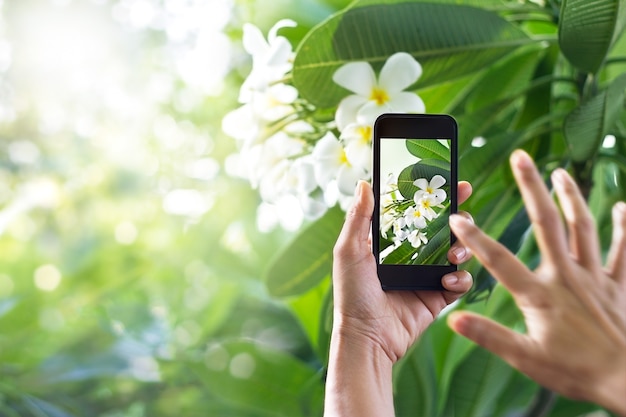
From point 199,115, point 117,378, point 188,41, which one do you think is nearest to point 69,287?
point 117,378

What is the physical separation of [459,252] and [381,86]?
6.3 inches

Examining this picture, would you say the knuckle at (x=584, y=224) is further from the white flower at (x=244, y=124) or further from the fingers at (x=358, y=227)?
the white flower at (x=244, y=124)

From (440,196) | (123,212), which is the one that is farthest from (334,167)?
(123,212)

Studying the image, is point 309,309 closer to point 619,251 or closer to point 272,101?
point 272,101

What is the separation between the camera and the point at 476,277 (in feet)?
1.98

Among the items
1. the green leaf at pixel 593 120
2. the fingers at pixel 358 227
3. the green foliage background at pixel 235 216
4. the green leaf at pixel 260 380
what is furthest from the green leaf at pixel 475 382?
the fingers at pixel 358 227

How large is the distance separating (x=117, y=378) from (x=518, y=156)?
96 cm

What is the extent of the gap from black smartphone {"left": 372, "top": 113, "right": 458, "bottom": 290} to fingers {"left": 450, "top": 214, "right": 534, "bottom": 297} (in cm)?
10

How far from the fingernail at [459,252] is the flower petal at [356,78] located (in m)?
0.16

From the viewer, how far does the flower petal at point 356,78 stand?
56 cm

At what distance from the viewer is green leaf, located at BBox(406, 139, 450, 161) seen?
484mm

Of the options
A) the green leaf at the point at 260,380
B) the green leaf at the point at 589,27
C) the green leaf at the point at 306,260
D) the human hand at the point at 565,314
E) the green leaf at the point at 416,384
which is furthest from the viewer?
the green leaf at the point at 260,380

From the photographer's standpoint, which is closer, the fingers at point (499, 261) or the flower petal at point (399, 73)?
the fingers at point (499, 261)

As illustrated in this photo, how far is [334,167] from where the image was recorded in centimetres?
56
